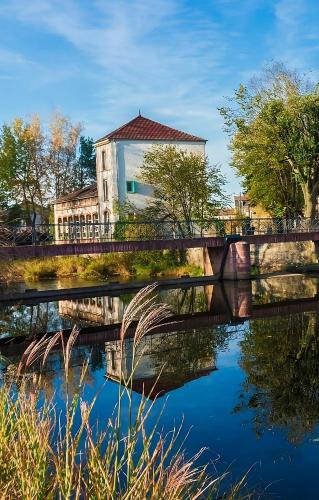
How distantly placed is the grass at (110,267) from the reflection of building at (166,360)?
2018 cm

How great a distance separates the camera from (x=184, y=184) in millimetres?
38781

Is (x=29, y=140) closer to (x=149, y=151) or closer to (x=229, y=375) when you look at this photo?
(x=149, y=151)

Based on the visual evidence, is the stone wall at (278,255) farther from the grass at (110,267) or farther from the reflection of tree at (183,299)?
the reflection of tree at (183,299)

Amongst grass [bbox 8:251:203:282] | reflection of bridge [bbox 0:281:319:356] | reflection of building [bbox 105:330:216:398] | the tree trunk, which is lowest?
reflection of building [bbox 105:330:216:398]

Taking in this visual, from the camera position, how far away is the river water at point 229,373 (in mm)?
7426

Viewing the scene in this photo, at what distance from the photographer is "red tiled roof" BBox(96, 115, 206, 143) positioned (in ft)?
146

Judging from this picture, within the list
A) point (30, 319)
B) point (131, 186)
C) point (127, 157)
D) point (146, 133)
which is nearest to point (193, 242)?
point (30, 319)

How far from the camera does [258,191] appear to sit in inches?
1709

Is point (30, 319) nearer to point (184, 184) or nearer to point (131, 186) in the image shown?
point (184, 184)

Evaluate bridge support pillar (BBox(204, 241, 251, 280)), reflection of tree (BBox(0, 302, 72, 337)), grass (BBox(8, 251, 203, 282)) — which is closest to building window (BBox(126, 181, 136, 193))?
grass (BBox(8, 251, 203, 282))

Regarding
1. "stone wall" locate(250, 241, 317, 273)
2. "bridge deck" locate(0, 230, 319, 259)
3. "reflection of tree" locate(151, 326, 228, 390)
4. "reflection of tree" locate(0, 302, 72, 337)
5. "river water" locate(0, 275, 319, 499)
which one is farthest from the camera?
"stone wall" locate(250, 241, 317, 273)

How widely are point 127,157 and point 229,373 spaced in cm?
3443

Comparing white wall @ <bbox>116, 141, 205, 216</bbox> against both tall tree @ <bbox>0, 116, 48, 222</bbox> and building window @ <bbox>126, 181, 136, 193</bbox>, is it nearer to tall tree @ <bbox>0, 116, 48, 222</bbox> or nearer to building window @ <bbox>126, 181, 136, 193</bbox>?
building window @ <bbox>126, 181, 136, 193</bbox>

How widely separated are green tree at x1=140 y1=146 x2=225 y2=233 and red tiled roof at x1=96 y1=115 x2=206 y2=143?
15.6 ft
